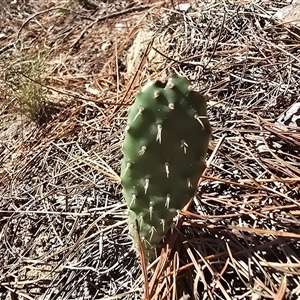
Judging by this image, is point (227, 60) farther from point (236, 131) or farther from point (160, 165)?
point (160, 165)

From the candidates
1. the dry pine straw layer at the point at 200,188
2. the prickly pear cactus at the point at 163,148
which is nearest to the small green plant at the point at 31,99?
the dry pine straw layer at the point at 200,188

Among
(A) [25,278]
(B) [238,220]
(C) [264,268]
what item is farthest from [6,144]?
(C) [264,268]

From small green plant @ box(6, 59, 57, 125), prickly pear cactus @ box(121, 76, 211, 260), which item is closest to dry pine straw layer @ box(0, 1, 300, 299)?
small green plant @ box(6, 59, 57, 125)

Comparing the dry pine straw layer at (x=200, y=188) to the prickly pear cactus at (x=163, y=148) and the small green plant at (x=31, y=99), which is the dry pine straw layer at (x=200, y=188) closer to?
the small green plant at (x=31, y=99)

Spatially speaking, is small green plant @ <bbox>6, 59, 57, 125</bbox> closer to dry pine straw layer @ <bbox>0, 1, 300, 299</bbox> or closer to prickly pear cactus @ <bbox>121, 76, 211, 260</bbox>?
dry pine straw layer @ <bbox>0, 1, 300, 299</bbox>

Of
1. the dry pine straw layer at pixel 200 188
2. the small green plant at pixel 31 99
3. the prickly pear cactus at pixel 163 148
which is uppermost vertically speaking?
the prickly pear cactus at pixel 163 148

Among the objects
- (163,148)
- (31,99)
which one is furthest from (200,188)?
(31,99)

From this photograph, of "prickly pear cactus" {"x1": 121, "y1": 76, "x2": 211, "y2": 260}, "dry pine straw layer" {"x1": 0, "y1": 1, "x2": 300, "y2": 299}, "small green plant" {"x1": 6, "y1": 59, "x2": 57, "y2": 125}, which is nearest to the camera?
"prickly pear cactus" {"x1": 121, "y1": 76, "x2": 211, "y2": 260}
